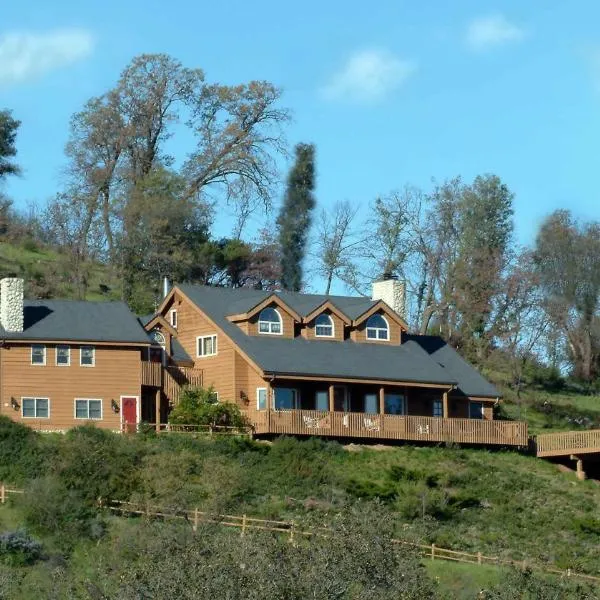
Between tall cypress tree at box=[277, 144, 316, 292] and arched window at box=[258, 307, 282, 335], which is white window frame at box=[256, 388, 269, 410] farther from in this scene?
tall cypress tree at box=[277, 144, 316, 292]

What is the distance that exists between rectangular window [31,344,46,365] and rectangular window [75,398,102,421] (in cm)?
189

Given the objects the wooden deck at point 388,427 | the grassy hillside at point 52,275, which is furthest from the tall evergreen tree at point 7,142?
the wooden deck at point 388,427

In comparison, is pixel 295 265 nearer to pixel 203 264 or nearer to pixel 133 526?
pixel 203 264

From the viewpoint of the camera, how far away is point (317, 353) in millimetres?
67312

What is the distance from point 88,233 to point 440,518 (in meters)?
38.3

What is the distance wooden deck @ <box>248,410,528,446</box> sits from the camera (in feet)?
208

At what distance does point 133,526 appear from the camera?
49406 mm

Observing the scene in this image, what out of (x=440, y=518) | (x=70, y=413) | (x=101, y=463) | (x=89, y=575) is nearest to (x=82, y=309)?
(x=70, y=413)

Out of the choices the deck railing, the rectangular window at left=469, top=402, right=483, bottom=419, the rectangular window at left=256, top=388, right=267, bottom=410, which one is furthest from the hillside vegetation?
the rectangular window at left=469, top=402, right=483, bottom=419

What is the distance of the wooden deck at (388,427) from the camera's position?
6331 centimetres

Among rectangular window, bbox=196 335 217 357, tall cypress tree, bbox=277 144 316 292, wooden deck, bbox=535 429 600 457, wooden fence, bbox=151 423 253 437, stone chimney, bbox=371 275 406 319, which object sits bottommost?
wooden deck, bbox=535 429 600 457

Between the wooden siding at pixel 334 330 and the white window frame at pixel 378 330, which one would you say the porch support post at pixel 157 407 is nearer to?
the wooden siding at pixel 334 330

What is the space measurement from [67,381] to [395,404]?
12.9 m

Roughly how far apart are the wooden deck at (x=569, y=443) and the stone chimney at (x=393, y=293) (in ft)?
31.6
